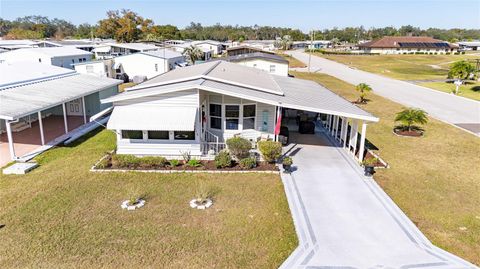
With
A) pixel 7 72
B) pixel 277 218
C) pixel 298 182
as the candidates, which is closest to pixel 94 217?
pixel 277 218

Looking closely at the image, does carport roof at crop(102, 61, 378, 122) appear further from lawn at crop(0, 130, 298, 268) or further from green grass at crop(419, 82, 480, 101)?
green grass at crop(419, 82, 480, 101)

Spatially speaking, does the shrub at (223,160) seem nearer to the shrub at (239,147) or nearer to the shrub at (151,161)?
the shrub at (239,147)

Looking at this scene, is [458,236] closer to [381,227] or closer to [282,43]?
[381,227]

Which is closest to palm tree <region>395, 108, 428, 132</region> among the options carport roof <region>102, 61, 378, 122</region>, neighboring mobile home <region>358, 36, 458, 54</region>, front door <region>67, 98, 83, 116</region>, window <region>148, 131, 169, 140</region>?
carport roof <region>102, 61, 378, 122</region>

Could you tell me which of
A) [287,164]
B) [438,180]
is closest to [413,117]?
[438,180]

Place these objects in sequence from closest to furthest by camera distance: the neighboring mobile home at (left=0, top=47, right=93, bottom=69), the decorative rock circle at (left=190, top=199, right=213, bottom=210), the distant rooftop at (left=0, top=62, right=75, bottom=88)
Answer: the decorative rock circle at (left=190, top=199, right=213, bottom=210) < the distant rooftop at (left=0, top=62, right=75, bottom=88) < the neighboring mobile home at (left=0, top=47, right=93, bottom=69)

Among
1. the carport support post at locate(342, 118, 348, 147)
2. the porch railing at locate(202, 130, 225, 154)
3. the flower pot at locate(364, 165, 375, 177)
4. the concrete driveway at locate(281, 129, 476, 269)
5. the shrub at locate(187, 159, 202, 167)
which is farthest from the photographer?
the carport support post at locate(342, 118, 348, 147)
